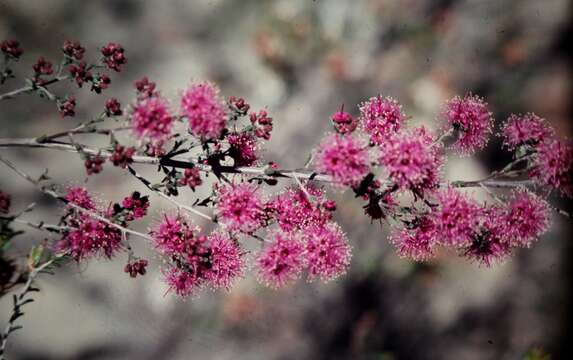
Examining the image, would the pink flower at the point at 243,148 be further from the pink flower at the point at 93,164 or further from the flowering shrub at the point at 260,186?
the pink flower at the point at 93,164

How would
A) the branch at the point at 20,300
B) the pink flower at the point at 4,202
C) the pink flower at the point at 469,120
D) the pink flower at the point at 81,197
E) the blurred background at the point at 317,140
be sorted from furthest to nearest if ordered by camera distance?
1. the blurred background at the point at 317,140
2. the pink flower at the point at 469,120
3. the pink flower at the point at 81,197
4. the pink flower at the point at 4,202
5. the branch at the point at 20,300

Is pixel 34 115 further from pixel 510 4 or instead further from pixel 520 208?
pixel 510 4

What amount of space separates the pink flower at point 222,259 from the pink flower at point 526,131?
54.9 inches

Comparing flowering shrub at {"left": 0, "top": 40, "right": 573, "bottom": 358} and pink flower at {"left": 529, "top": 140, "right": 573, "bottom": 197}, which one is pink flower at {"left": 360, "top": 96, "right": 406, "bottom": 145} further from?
pink flower at {"left": 529, "top": 140, "right": 573, "bottom": 197}

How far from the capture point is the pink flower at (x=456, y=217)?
1.96 m

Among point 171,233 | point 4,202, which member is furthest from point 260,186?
point 4,202

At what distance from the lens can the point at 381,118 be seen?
219 centimetres

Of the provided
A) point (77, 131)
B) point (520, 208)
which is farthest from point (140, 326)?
point (520, 208)

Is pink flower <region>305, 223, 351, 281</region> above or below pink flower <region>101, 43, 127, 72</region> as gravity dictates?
below

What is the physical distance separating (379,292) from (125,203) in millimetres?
5210

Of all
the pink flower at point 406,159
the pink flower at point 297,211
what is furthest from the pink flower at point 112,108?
the pink flower at point 406,159

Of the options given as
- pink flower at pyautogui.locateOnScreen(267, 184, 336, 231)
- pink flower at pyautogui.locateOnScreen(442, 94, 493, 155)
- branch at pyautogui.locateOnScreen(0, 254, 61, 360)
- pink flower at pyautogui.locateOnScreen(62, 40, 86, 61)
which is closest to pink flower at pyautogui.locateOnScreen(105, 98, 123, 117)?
pink flower at pyautogui.locateOnScreen(62, 40, 86, 61)

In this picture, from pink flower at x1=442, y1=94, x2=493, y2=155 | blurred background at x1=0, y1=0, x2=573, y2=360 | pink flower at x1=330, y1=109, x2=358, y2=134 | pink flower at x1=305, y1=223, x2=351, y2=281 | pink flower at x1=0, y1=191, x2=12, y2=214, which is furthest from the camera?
blurred background at x1=0, y1=0, x2=573, y2=360

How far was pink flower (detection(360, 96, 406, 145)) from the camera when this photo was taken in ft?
7.09
